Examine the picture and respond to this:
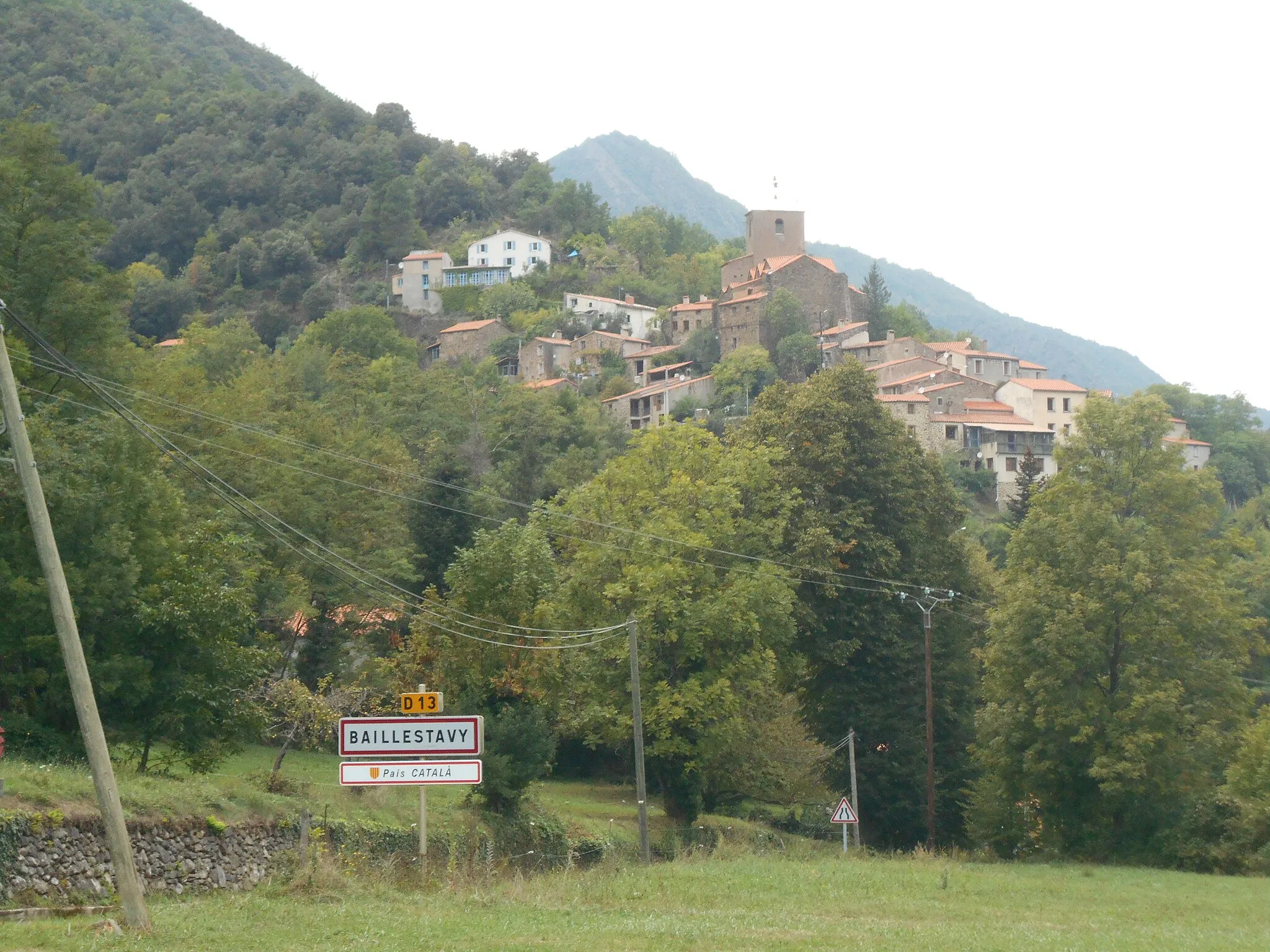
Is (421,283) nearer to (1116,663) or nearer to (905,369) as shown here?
(905,369)

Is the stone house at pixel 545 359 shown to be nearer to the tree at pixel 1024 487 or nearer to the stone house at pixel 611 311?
the stone house at pixel 611 311

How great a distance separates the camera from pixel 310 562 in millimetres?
43625

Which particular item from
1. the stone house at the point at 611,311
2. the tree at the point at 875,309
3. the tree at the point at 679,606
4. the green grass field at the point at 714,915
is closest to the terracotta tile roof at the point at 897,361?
the tree at the point at 875,309

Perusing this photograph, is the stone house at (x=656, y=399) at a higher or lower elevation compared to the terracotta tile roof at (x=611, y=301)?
lower

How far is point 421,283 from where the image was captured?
15450 centimetres

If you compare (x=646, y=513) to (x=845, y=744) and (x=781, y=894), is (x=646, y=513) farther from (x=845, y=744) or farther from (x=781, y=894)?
(x=781, y=894)

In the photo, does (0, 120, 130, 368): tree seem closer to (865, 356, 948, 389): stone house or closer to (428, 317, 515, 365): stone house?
(865, 356, 948, 389): stone house

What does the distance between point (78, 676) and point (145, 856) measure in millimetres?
5570

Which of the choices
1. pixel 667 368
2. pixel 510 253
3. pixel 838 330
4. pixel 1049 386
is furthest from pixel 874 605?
pixel 510 253

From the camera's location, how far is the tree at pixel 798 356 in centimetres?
12144

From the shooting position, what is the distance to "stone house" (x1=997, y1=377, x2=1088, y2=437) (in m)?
114

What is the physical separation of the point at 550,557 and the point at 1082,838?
1532 centimetres

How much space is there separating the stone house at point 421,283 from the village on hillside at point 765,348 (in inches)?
5.4

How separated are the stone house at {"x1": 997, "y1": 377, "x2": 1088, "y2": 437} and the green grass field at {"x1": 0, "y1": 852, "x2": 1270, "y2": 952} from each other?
92.1 m
